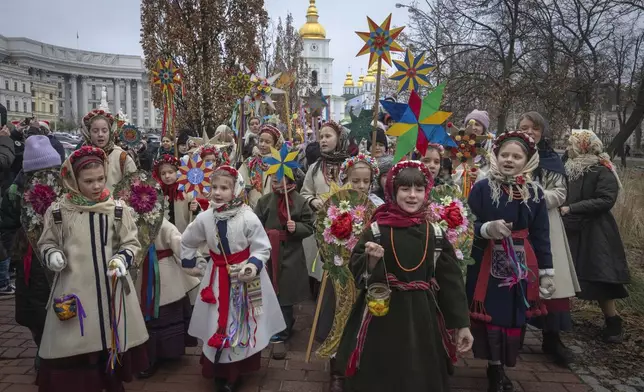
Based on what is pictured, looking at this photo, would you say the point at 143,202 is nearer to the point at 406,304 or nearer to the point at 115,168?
the point at 115,168

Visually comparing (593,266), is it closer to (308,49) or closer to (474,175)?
(474,175)

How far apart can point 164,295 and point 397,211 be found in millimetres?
2333

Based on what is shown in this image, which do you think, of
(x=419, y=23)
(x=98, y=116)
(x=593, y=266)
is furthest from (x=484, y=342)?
(x=419, y=23)

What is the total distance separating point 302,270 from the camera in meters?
5.06

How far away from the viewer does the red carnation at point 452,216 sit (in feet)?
11.5

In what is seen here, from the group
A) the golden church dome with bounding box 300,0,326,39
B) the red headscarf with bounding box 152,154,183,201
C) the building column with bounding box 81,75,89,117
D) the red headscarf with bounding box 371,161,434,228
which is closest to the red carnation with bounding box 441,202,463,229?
the red headscarf with bounding box 371,161,434,228

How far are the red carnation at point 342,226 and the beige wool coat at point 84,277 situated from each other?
148cm

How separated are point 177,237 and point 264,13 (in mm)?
9458

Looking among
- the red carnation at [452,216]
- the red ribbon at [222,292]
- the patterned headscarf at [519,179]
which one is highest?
the patterned headscarf at [519,179]

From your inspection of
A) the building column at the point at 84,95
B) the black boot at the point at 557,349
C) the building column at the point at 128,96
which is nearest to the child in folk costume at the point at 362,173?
the black boot at the point at 557,349

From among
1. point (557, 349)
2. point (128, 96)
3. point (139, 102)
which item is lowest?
point (557, 349)

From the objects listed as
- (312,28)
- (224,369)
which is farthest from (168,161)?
(312,28)

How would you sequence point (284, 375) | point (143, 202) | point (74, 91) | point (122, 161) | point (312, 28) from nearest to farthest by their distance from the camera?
point (143, 202), point (284, 375), point (122, 161), point (312, 28), point (74, 91)

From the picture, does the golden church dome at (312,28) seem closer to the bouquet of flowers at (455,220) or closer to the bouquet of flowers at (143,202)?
the bouquet of flowers at (143,202)
